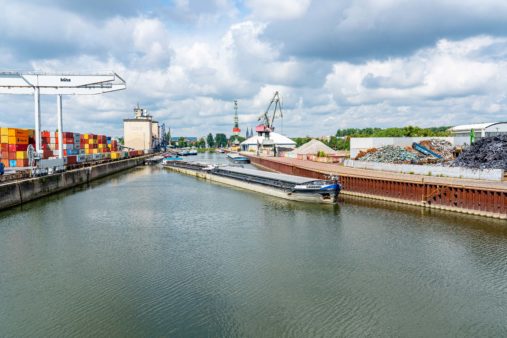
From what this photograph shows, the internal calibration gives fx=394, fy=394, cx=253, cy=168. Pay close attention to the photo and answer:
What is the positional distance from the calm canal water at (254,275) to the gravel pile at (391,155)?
21.1 m

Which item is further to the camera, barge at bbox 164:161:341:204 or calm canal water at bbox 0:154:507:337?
barge at bbox 164:161:341:204

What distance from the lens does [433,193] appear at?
31922 mm

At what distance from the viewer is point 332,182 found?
3609cm

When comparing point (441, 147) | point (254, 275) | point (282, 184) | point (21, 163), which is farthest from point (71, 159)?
point (441, 147)

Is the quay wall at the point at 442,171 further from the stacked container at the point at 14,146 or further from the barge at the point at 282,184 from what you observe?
the stacked container at the point at 14,146

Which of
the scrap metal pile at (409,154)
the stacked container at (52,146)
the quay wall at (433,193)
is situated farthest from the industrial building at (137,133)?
the quay wall at (433,193)

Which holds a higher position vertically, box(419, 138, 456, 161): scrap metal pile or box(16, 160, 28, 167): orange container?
box(419, 138, 456, 161): scrap metal pile

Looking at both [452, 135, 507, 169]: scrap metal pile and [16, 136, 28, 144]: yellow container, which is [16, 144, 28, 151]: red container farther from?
[452, 135, 507, 169]: scrap metal pile

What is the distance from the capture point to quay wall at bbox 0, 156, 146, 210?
33062 millimetres

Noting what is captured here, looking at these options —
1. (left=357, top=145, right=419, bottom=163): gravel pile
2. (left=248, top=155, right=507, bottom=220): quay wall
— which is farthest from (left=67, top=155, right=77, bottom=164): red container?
(left=357, top=145, right=419, bottom=163): gravel pile

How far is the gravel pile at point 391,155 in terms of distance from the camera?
50.6 metres

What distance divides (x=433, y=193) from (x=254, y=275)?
818 inches

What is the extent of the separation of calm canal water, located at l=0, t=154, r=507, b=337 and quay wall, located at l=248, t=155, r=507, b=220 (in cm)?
157

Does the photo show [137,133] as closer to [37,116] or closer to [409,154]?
[37,116]
